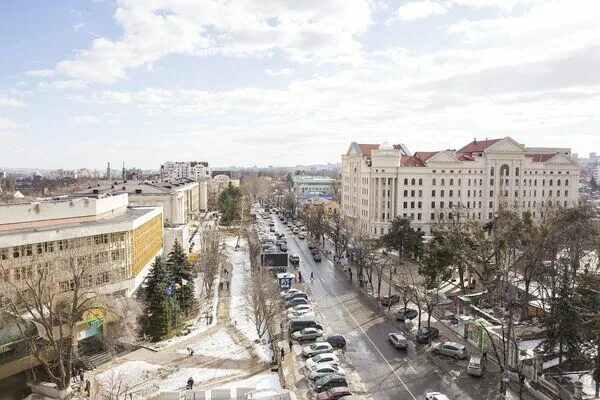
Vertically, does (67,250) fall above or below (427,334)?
above

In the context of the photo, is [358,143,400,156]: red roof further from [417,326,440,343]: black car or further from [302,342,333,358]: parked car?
[302,342,333,358]: parked car

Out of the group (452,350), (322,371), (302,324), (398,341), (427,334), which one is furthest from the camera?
(302,324)

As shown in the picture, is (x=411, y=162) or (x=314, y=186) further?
(x=314, y=186)

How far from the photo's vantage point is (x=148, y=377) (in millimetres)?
21797

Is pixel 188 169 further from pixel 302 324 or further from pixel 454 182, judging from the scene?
pixel 302 324

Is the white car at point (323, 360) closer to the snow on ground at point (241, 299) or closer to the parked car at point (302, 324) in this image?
the snow on ground at point (241, 299)

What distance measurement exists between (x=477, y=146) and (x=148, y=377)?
5450 cm

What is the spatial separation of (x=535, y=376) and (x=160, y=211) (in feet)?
101

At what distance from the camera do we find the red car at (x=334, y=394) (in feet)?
62.3

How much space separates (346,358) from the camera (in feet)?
78.3

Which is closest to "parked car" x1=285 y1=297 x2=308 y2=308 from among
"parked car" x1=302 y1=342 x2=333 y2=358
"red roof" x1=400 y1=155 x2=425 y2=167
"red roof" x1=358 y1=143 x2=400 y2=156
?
"parked car" x1=302 y1=342 x2=333 y2=358

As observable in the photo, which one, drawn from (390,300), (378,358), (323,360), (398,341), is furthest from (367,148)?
(323,360)

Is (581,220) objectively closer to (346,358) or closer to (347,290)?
(347,290)

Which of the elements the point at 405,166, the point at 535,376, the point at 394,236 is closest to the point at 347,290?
the point at 394,236
